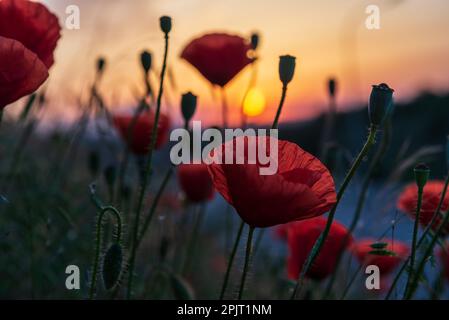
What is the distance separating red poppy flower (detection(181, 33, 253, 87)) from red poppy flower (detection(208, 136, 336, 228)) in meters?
0.60

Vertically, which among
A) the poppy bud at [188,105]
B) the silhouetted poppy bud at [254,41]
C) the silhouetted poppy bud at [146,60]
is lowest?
the poppy bud at [188,105]

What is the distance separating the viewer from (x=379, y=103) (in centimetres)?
93

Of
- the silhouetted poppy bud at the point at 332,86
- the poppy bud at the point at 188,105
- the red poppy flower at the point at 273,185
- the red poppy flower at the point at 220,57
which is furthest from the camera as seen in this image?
the silhouetted poppy bud at the point at 332,86

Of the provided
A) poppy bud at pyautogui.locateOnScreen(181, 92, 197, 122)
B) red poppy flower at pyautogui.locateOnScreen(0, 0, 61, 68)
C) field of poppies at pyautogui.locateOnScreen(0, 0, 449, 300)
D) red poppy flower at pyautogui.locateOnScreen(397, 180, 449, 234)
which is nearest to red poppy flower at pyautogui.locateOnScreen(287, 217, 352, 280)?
field of poppies at pyautogui.locateOnScreen(0, 0, 449, 300)

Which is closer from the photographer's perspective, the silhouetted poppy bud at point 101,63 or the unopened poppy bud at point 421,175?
the unopened poppy bud at point 421,175

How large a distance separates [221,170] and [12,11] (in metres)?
0.44

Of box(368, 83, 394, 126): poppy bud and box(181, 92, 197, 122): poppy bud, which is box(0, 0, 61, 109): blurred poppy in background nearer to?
box(181, 92, 197, 122): poppy bud

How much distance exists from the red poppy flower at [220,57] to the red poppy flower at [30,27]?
435 mm

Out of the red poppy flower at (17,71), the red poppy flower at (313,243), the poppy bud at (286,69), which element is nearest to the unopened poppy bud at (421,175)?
the poppy bud at (286,69)

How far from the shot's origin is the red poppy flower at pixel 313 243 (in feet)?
4.53

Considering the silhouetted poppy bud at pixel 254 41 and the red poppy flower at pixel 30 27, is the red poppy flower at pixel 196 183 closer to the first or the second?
the silhouetted poppy bud at pixel 254 41

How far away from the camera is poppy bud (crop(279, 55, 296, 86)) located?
3.53 ft
